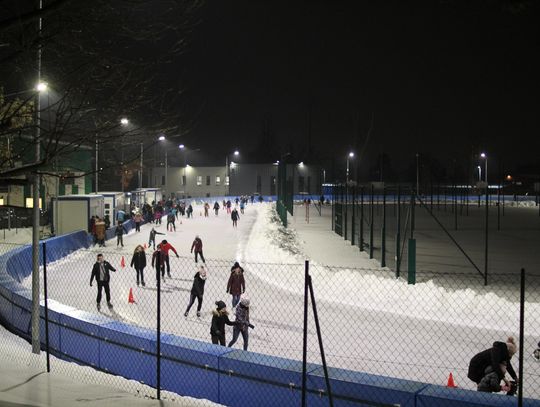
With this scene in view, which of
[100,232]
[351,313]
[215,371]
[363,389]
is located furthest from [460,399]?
[100,232]

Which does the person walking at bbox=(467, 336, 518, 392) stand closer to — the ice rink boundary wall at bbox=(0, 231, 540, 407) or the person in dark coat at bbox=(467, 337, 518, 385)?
the person in dark coat at bbox=(467, 337, 518, 385)

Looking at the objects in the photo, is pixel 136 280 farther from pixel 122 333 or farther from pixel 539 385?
pixel 539 385

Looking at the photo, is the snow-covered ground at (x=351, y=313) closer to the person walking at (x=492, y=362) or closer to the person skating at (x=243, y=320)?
the person skating at (x=243, y=320)

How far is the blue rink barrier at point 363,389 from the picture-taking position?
689 cm

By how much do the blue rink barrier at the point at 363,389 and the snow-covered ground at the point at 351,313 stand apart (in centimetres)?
290

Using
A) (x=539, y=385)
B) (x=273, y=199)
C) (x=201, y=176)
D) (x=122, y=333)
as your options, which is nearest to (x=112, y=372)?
(x=122, y=333)

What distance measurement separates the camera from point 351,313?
1438 cm

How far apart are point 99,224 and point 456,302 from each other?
17.3 meters

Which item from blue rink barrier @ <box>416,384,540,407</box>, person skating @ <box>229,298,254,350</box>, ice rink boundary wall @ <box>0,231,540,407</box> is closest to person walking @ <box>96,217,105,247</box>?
ice rink boundary wall @ <box>0,231,540,407</box>

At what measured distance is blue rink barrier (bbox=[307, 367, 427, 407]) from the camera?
271 inches

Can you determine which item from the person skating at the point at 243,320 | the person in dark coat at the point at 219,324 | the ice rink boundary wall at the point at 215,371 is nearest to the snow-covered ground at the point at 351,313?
the person skating at the point at 243,320

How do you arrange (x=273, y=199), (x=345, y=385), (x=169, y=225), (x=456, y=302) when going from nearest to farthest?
(x=345, y=385), (x=456, y=302), (x=169, y=225), (x=273, y=199)

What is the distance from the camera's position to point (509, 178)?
11944 centimetres

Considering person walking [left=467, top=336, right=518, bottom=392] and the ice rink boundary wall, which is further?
person walking [left=467, top=336, right=518, bottom=392]
